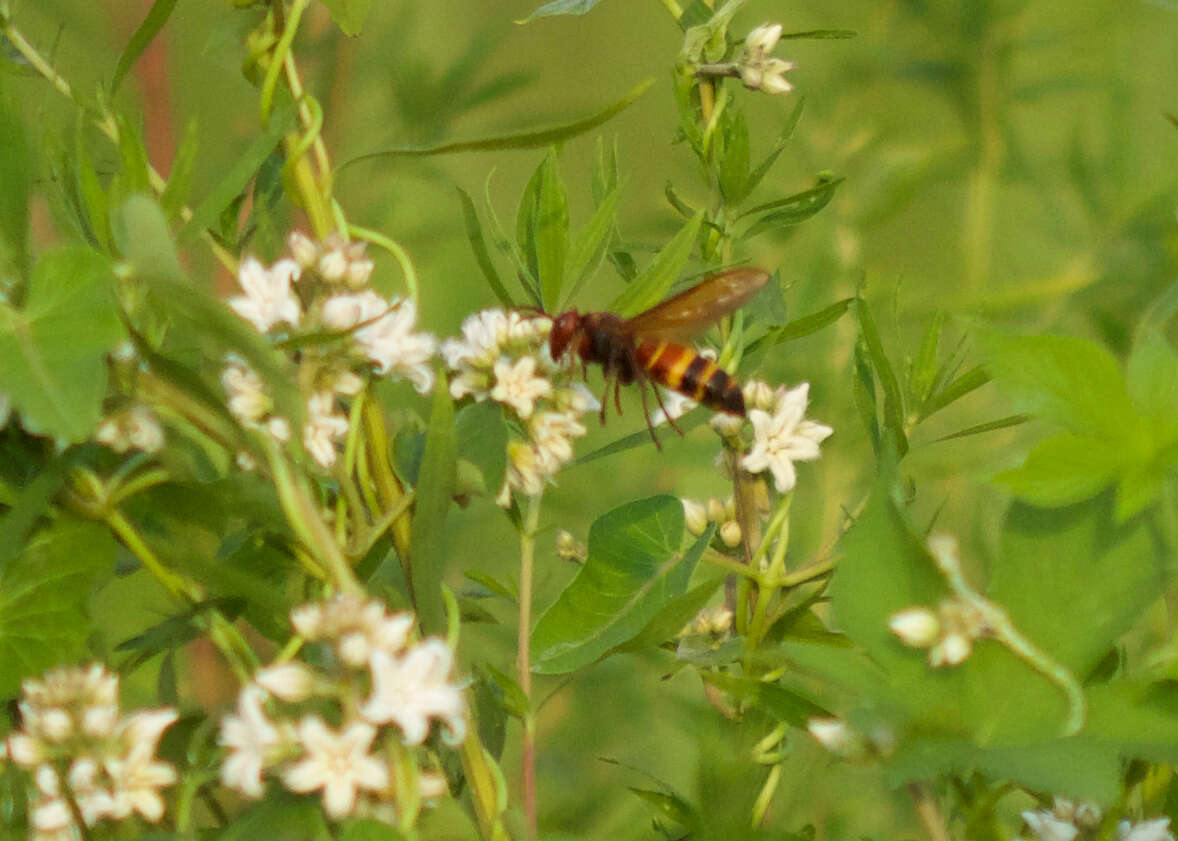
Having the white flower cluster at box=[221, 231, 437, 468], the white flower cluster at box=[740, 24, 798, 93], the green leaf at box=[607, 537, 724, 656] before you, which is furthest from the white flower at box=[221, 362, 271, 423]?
the white flower cluster at box=[740, 24, 798, 93]

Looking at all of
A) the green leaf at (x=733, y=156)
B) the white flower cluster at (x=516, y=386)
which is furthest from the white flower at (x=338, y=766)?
the green leaf at (x=733, y=156)

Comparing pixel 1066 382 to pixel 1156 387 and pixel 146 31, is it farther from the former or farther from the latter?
pixel 146 31

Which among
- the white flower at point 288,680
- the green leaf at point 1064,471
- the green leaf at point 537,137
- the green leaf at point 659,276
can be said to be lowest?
the white flower at point 288,680

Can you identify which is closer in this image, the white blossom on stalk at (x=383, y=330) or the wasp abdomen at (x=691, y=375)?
the white blossom on stalk at (x=383, y=330)

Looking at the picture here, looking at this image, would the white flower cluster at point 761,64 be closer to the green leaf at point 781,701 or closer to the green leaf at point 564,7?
the green leaf at point 564,7

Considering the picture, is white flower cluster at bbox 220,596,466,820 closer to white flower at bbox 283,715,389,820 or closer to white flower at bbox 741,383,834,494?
white flower at bbox 283,715,389,820

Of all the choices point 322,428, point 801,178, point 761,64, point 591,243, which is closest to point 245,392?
point 322,428
